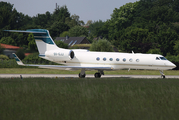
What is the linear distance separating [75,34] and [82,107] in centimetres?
11492

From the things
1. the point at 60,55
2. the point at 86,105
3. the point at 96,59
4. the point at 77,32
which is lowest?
the point at 86,105

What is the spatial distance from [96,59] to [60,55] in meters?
3.78

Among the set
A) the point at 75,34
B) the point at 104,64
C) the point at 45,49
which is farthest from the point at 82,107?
the point at 75,34

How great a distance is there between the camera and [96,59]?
28422 millimetres

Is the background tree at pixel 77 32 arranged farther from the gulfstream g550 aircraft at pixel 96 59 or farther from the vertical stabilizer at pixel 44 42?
the gulfstream g550 aircraft at pixel 96 59

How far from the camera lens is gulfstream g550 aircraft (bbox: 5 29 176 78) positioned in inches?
1057

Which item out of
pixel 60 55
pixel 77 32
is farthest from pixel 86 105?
pixel 77 32

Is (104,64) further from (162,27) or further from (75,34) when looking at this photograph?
(75,34)

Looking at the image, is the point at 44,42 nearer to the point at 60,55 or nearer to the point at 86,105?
the point at 60,55

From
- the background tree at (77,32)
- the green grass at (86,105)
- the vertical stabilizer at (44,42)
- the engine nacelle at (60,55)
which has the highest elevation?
the background tree at (77,32)

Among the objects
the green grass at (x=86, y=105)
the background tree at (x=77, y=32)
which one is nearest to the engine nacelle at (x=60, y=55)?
the green grass at (x=86, y=105)

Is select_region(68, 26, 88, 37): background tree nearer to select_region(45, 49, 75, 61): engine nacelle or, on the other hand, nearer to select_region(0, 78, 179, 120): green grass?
select_region(45, 49, 75, 61): engine nacelle

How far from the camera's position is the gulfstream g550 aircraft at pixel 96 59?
88.1 feet

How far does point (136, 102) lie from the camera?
11836 millimetres
